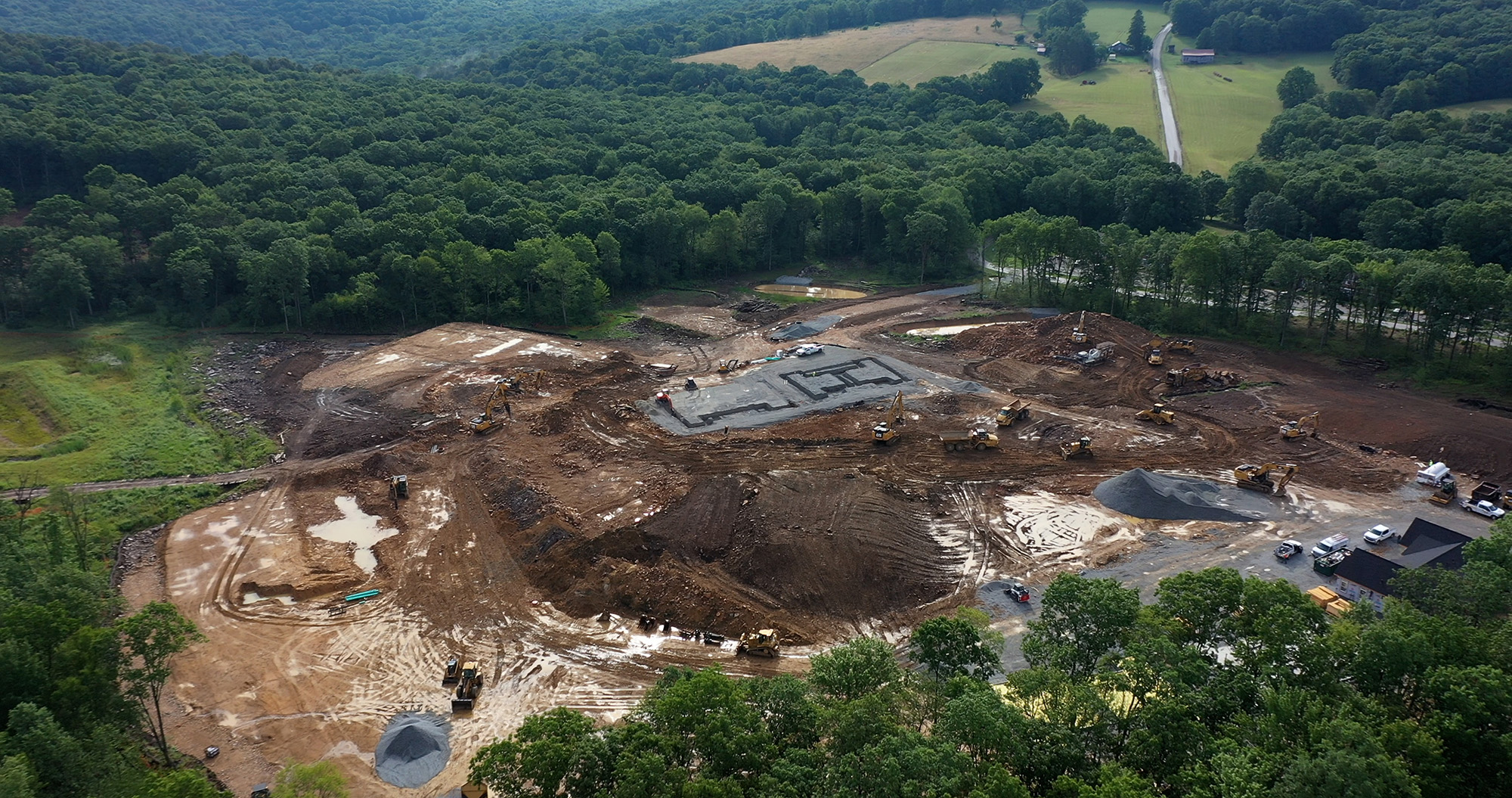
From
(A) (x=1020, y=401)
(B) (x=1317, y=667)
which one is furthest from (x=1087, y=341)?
(B) (x=1317, y=667)

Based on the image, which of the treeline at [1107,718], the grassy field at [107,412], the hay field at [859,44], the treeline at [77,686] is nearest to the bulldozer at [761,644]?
the treeline at [1107,718]

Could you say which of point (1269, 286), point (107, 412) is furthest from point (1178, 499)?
point (107, 412)

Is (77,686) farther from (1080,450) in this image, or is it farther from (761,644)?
(1080,450)

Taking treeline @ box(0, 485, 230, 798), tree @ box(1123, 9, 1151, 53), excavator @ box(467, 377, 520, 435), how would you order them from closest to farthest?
treeline @ box(0, 485, 230, 798) → excavator @ box(467, 377, 520, 435) → tree @ box(1123, 9, 1151, 53)

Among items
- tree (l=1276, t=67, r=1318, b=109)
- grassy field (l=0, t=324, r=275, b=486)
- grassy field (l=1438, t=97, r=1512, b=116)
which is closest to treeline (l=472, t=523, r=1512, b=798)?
grassy field (l=0, t=324, r=275, b=486)

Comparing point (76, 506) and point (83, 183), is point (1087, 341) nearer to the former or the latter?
point (76, 506)

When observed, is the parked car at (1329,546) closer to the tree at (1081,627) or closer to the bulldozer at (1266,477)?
the bulldozer at (1266,477)

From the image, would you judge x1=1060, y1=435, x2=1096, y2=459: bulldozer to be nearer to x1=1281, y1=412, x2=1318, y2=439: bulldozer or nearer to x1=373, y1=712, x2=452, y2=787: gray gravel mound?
x1=1281, y1=412, x2=1318, y2=439: bulldozer
